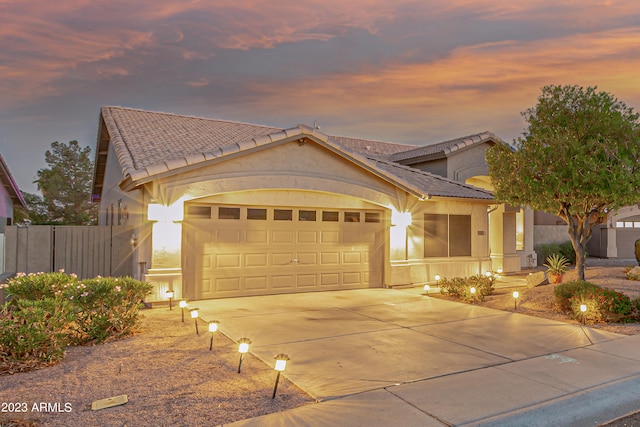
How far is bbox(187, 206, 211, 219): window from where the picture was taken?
11.1 metres

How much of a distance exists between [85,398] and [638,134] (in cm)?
1216

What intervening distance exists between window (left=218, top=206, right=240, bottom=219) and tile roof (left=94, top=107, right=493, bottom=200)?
1.44 m

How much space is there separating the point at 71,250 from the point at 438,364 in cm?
1028

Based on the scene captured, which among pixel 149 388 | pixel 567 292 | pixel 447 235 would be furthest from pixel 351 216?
pixel 149 388

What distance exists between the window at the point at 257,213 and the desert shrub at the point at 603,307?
7.64 meters

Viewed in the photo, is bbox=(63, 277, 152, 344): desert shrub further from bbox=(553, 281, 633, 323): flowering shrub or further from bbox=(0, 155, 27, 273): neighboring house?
bbox=(553, 281, 633, 323): flowering shrub

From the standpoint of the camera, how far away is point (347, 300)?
1144 cm

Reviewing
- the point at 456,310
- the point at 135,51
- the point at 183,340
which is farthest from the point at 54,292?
the point at 135,51

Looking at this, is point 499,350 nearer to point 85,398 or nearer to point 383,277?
point 85,398

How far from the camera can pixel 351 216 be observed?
13.4 metres

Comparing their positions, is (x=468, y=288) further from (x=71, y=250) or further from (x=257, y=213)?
(x=71, y=250)

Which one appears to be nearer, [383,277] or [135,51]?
[383,277]

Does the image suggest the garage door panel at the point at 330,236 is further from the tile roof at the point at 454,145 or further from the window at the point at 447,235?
the tile roof at the point at 454,145

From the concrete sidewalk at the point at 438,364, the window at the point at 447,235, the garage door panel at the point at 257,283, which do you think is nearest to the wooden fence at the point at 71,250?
the garage door panel at the point at 257,283
